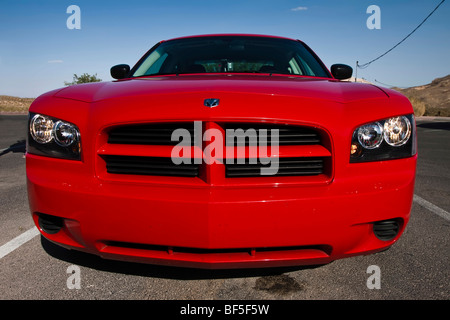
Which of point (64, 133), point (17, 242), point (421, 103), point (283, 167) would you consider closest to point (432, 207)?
point (283, 167)

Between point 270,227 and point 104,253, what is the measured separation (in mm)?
826

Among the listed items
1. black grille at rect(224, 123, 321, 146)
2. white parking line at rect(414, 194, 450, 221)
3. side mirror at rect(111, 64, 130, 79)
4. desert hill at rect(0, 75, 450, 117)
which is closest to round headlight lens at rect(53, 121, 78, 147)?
black grille at rect(224, 123, 321, 146)

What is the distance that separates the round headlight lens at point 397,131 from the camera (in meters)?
1.90

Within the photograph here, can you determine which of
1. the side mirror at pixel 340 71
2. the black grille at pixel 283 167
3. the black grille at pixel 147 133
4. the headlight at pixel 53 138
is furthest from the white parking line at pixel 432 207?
the headlight at pixel 53 138

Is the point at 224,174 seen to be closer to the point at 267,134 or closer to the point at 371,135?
the point at 267,134

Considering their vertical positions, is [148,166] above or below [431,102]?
below

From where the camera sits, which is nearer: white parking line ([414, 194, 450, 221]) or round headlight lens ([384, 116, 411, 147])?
round headlight lens ([384, 116, 411, 147])

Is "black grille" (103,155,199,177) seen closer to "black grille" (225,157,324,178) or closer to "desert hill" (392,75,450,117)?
"black grille" (225,157,324,178)

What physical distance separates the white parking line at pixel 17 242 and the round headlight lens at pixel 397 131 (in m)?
2.47

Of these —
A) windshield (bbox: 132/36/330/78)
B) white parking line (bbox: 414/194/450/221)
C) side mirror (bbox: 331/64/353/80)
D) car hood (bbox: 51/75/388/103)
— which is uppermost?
windshield (bbox: 132/36/330/78)

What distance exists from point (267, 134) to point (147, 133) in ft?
1.92

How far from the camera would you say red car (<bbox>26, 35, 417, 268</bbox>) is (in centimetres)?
168

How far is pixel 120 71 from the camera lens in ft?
11.1
